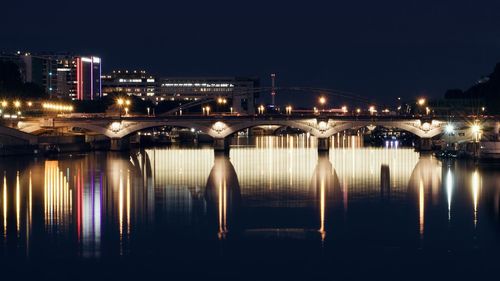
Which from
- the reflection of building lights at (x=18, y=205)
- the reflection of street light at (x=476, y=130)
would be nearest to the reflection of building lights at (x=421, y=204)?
the reflection of building lights at (x=18, y=205)

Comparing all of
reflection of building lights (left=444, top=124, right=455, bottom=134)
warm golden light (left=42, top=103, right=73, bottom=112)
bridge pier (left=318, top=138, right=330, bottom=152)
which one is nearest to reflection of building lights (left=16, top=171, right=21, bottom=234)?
bridge pier (left=318, top=138, right=330, bottom=152)

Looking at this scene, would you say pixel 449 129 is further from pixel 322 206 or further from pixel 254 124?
pixel 322 206

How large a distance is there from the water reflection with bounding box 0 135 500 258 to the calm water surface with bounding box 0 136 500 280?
0.17 ft

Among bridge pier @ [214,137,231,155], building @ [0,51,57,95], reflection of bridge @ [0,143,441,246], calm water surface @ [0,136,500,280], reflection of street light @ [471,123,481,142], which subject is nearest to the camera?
calm water surface @ [0,136,500,280]

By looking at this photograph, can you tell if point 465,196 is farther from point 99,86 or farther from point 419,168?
point 99,86

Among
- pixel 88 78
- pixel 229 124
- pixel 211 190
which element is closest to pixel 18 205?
pixel 211 190

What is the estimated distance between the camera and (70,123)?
73750mm

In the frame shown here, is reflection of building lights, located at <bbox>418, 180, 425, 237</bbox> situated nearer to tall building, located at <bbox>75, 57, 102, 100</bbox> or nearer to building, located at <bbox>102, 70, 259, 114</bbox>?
tall building, located at <bbox>75, 57, 102, 100</bbox>

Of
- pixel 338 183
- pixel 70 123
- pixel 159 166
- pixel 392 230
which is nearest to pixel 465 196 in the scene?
pixel 338 183

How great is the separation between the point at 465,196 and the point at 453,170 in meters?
13.8

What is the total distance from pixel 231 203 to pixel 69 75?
147 m

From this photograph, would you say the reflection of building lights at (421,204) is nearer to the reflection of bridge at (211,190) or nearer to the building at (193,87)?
the reflection of bridge at (211,190)

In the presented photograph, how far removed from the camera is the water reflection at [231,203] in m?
24.7

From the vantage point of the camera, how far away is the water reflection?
81.0 ft
